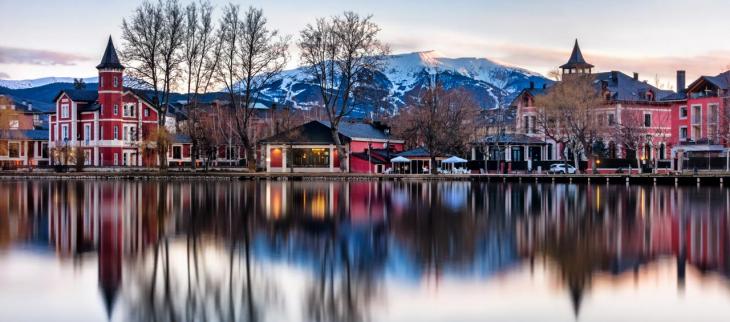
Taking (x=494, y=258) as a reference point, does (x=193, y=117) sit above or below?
above

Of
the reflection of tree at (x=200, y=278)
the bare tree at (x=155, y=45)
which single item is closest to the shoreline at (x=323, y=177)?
the bare tree at (x=155, y=45)

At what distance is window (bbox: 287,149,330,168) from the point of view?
8650 cm

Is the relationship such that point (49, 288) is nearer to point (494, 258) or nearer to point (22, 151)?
point (494, 258)

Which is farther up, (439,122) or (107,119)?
(107,119)

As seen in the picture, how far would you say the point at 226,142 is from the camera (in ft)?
340

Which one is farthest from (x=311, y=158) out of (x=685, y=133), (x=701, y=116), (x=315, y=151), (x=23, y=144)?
(x=23, y=144)

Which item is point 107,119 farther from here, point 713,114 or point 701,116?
point 713,114

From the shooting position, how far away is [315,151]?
8650 centimetres

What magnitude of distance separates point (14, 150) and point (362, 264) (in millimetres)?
92497

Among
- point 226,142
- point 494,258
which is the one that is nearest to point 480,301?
point 494,258

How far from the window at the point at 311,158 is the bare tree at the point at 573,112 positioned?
2094 cm

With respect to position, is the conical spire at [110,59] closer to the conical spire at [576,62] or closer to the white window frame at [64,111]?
the white window frame at [64,111]

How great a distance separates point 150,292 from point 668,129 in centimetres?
8543

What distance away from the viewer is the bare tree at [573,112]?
253 ft
